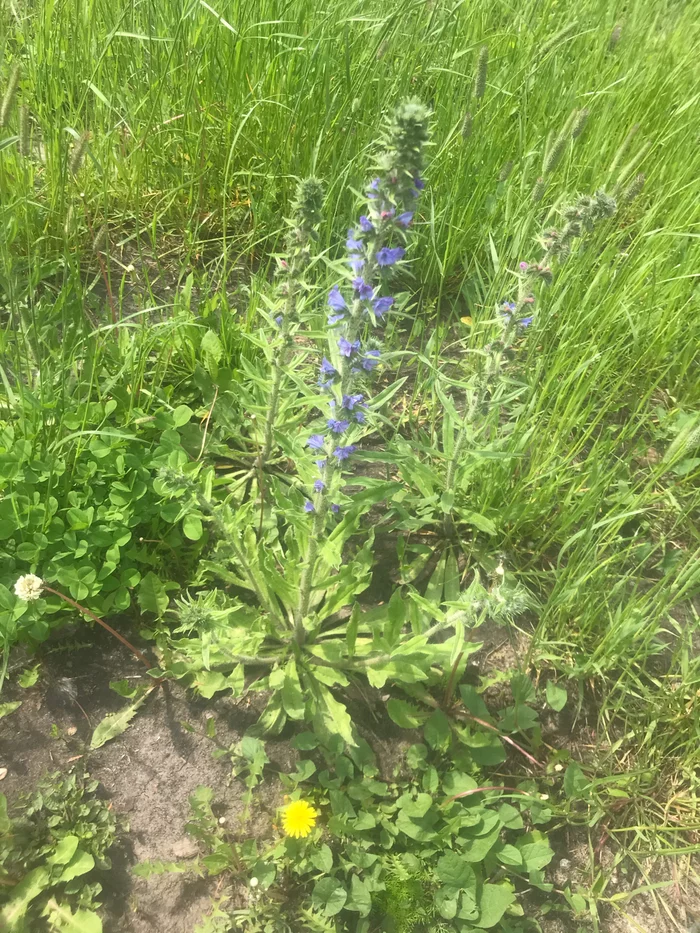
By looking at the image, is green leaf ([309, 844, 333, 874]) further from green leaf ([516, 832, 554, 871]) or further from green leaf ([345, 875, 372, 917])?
green leaf ([516, 832, 554, 871])

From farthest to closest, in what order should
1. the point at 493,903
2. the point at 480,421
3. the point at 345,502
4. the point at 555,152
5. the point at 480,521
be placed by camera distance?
the point at 480,421 → the point at 480,521 → the point at 555,152 → the point at 345,502 → the point at 493,903

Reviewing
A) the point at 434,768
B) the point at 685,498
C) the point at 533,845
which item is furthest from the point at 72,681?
the point at 685,498

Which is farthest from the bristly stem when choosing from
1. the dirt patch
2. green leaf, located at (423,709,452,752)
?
green leaf, located at (423,709,452,752)

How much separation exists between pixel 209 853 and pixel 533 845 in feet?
3.32

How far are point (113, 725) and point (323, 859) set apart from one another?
801 millimetres

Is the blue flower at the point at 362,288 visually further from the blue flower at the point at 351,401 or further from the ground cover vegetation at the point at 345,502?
the blue flower at the point at 351,401

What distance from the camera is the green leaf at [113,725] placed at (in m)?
1.92

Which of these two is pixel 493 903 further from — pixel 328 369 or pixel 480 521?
pixel 328 369

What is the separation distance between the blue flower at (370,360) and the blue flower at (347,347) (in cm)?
4

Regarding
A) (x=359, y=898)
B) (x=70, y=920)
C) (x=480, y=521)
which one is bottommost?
(x=70, y=920)

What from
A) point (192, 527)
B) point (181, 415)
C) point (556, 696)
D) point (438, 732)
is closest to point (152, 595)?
point (192, 527)

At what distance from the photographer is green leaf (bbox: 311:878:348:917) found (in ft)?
5.47

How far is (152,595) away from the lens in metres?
2.08

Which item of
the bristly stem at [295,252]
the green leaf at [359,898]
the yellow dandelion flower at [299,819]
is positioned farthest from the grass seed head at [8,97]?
the green leaf at [359,898]
